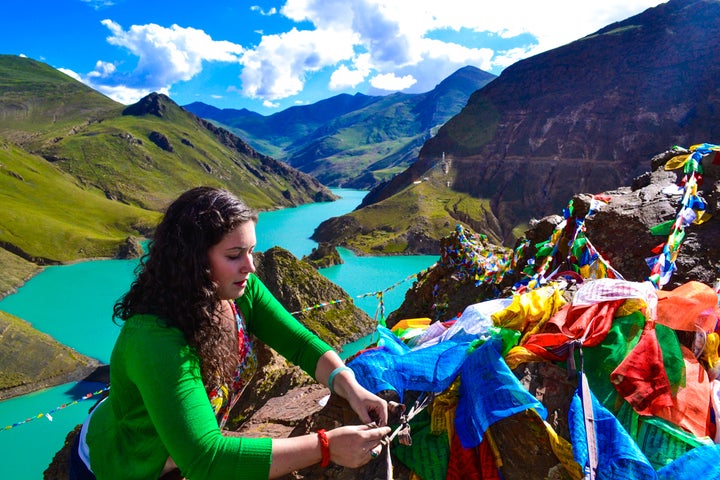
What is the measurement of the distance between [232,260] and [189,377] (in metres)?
0.72

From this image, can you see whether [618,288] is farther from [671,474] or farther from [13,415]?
[13,415]

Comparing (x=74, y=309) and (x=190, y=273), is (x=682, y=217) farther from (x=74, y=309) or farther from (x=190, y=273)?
(x=74, y=309)

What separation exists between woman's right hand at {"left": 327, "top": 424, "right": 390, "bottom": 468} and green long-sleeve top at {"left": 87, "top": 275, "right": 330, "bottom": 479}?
36 cm

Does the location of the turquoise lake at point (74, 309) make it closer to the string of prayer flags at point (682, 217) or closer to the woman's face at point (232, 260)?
the string of prayer flags at point (682, 217)

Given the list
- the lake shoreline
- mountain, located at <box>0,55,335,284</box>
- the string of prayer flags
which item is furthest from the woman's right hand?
mountain, located at <box>0,55,335,284</box>

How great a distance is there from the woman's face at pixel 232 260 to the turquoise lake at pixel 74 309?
354 inches

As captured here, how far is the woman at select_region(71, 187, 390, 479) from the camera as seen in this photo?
90.7 inches

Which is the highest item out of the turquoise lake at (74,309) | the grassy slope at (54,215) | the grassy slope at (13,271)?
the grassy slope at (54,215)

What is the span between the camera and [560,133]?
456 feet

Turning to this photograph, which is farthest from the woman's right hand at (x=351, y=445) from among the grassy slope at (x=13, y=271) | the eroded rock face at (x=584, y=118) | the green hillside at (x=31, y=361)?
the eroded rock face at (x=584, y=118)

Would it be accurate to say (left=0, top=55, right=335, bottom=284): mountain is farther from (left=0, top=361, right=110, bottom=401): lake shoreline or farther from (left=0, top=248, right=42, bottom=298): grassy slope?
(left=0, top=361, right=110, bottom=401): lake shoreline

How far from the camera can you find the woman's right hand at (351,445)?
99.8 inches

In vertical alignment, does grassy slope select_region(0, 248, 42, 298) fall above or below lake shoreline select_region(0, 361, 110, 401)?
above

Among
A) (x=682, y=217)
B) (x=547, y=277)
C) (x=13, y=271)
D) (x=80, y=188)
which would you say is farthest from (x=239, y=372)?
(x=80, y=188)
